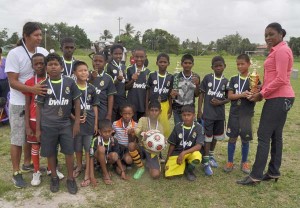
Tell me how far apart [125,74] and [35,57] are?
1691 mm

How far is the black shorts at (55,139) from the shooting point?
153 inches

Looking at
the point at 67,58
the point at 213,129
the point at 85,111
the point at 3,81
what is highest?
the point at 67,58

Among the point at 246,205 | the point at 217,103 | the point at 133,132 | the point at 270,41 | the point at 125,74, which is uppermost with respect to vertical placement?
the point at 270,41

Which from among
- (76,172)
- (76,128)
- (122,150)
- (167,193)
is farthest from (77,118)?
(167,193)

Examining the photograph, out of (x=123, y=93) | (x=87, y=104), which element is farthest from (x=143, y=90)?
(x=87, y=104)

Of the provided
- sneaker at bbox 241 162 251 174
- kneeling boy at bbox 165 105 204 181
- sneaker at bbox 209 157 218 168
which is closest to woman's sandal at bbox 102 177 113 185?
kneeling boy at bbox 165 105 204 181

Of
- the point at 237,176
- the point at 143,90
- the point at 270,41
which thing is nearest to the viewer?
the point at 270,41

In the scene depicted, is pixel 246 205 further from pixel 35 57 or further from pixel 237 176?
pixel 35 57

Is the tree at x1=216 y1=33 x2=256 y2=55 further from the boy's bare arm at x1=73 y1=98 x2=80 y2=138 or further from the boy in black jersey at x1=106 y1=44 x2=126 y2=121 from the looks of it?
the boy's bare arm at x1=73 y1=98 x2=80 y2=138

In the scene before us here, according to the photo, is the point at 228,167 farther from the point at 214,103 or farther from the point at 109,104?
the point at 109,104

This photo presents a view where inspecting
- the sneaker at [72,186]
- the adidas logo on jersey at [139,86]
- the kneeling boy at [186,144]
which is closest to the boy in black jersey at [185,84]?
the kneeling boy at [186,144]

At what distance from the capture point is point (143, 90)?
5148mm

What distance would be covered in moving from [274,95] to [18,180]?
3612mm

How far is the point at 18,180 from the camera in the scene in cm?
417
